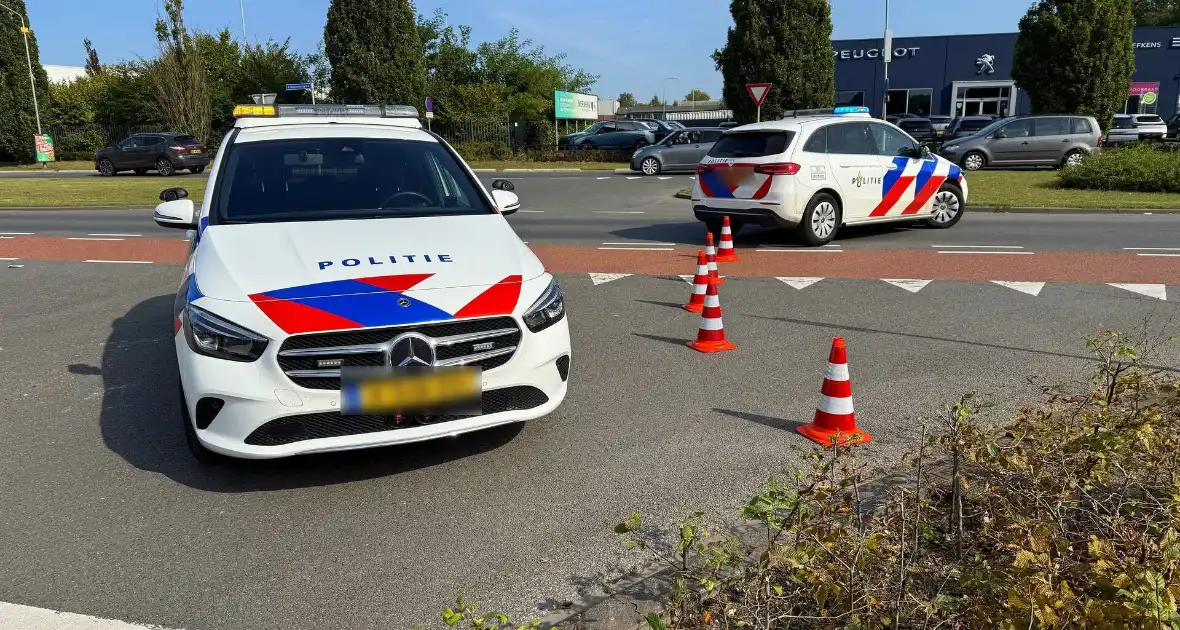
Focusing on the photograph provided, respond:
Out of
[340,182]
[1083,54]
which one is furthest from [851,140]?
[1083,54]

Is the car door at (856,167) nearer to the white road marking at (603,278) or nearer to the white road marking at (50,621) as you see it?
the white road marking at (603,278)

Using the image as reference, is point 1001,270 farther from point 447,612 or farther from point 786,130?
point 447,612

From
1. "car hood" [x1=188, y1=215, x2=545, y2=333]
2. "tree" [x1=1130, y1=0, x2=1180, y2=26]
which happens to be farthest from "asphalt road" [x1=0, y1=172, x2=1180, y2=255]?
"tree" [x1=1130, y1=0, x2=1180, y2=26]

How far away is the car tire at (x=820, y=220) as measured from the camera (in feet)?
37.0

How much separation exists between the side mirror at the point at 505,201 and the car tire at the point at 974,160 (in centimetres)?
2188

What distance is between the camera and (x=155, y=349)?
6695 millimetres

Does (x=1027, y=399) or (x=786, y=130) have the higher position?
(x=786, y=130)

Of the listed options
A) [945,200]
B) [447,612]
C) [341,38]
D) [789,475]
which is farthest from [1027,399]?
[341,38]

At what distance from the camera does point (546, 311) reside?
168 inches

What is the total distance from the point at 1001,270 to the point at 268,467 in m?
8.22

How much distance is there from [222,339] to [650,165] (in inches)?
945

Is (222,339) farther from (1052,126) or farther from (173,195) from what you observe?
(1052,126)

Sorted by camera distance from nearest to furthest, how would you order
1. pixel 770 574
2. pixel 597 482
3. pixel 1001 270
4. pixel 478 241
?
pixel 770 574
pixel 597 482
pixel 478 241
pixel 1001 270

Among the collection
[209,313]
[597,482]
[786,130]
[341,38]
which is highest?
[341,38]
